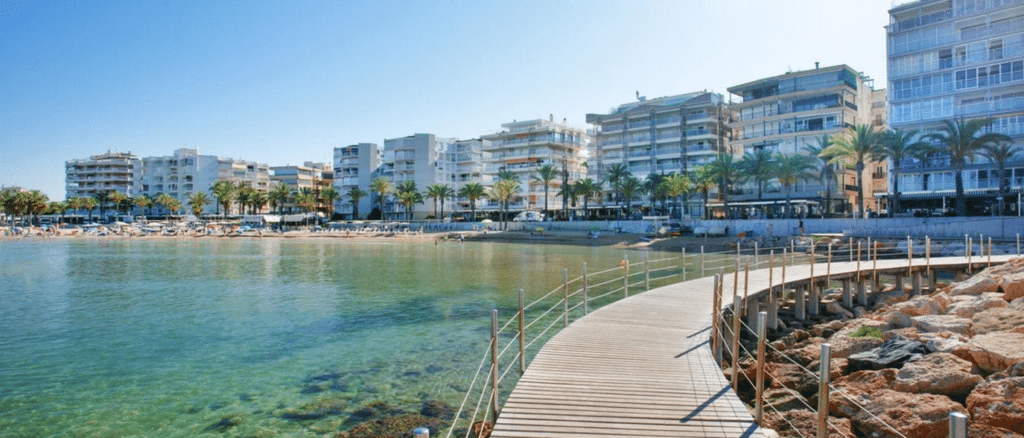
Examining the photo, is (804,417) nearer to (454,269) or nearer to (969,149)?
(454,269)

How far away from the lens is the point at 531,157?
111562 millimetres

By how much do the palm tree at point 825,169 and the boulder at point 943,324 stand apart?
199 ft

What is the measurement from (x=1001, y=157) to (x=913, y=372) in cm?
5624

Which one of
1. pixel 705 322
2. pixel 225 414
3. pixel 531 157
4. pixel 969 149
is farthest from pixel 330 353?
pixel 531 157

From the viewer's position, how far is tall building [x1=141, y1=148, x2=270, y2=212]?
142 meters

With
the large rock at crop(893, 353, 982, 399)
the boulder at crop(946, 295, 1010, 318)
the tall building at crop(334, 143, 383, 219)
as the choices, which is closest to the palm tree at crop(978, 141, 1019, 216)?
the boulder at crop(946, 295, 1010, 318)

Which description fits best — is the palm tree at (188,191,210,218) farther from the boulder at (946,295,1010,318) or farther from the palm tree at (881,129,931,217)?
the boulder at (946,295,1010,318)

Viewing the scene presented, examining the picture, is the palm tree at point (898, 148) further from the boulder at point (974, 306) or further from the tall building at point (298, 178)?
the tall building at point (298, 178)

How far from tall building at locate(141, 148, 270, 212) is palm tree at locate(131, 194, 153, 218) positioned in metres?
4.85

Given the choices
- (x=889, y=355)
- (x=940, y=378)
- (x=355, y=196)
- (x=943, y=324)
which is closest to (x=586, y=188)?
(x=355, y=196)

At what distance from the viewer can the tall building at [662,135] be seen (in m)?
93.4

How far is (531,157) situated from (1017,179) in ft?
232

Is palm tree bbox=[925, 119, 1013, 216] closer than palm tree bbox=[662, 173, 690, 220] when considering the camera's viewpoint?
Yes

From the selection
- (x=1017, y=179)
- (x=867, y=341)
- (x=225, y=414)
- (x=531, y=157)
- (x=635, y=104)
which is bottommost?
(x=225, y=414)
